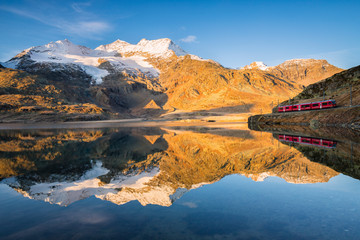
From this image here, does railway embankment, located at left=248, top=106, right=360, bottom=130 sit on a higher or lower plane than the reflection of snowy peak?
higher

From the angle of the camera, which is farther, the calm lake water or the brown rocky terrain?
the brown rocky terrain

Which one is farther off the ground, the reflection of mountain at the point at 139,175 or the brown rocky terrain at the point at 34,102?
the brown rocky terrain at the point at 34,102

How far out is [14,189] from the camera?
838cm

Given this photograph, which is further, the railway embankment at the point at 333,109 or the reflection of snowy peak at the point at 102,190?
the railway embankment at the point at 333,109

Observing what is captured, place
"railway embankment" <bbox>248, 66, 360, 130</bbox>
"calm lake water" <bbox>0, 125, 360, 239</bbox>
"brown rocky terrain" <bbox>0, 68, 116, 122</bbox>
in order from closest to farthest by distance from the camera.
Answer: "calm lake water" <bbox>0, 125, 360, 239</bbox>, "railway embankment" <bbox>248, 66, 360, 130</bbox>, "brown rocky terrain" <bbox>0, 68, 116, 122</bbox>

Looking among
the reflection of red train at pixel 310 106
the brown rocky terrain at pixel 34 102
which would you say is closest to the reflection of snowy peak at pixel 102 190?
the reflection of red train at pixel 310 106

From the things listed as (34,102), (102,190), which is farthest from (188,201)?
(34,102)

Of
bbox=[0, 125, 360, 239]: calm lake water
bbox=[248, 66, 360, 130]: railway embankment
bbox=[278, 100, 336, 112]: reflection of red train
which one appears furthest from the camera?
bbox=[278, 100, 336, 112]: reflection of red train

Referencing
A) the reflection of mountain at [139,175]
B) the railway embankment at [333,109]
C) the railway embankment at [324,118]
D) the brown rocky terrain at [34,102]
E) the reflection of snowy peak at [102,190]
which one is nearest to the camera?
the reflection of snowy peak at [102,190]

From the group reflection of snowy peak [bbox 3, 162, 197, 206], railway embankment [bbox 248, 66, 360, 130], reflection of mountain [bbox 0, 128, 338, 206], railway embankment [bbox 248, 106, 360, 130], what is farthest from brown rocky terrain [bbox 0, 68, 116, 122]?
reflection of snowy peak [bbox 3, 162, 197, 206]

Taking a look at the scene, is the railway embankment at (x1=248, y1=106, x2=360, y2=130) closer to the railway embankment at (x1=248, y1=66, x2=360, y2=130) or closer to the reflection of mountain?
the railway embankment at (x1=248, y1=66, x2=360, y2=130)

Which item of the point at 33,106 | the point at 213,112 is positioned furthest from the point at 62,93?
the point at 213,112

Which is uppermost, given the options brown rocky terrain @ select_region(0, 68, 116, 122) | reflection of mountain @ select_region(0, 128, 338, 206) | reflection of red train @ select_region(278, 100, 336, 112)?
brown rocky terrain @ select_region(0, 68, 116, 122)

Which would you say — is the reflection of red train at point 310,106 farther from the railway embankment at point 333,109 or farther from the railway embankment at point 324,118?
the railway embankment at point 324,118
